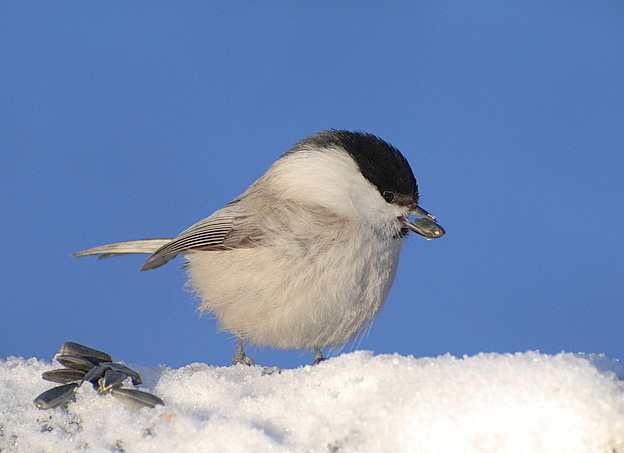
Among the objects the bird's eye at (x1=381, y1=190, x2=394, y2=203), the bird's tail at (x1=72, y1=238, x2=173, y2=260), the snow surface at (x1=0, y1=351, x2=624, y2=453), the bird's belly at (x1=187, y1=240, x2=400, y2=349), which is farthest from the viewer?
the bird's tail at (x1=72, y1=238, x2=173, y2=260)

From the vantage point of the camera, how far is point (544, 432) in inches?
43.0

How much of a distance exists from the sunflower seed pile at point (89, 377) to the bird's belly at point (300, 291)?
0.58m

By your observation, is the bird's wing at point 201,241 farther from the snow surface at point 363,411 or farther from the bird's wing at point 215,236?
the snow surface at point 363,411

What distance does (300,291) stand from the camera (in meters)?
2.03

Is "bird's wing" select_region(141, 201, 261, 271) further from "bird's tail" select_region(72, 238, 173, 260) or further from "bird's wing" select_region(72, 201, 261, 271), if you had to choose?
"bird's tail" select_region(72, 238, 173, 260)

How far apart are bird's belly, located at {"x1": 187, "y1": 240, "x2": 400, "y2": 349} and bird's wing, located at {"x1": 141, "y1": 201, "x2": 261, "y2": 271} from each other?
4 centimetres

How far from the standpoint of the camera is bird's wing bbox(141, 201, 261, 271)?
222 centimetres

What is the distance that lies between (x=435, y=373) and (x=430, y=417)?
124 millimetres

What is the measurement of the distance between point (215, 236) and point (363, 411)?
1.22m

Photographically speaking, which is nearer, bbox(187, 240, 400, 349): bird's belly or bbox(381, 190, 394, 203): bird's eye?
bbox(187, 240, 400, 349): bird's belly

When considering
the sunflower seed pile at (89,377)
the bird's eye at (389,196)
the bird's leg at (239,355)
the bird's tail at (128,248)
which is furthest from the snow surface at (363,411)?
the bird's tail at (128,248)

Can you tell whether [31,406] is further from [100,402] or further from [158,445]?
[158,445]

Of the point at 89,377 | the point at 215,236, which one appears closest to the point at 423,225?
the point at 215,236

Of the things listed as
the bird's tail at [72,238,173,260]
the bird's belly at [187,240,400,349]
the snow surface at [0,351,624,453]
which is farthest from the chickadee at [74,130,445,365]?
the snow surface at [0,351,624,453]
